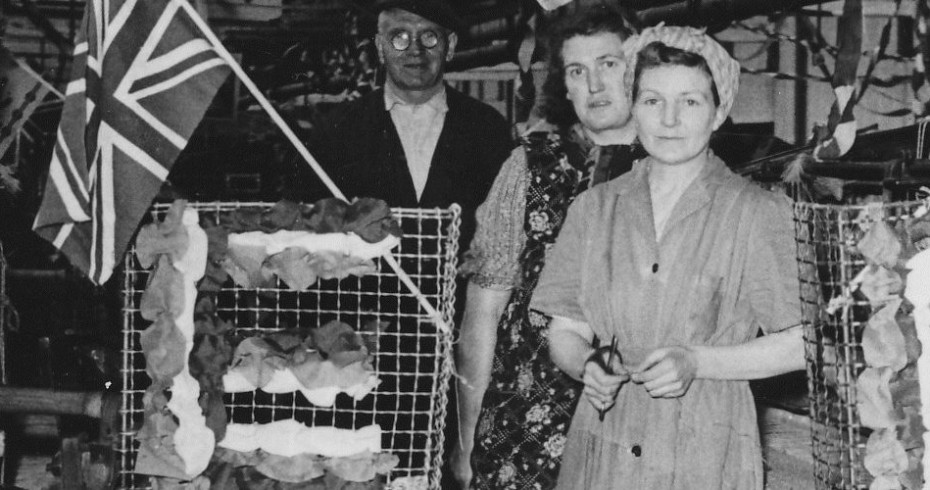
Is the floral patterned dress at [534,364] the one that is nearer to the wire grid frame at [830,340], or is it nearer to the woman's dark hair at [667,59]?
the woman's dark hair at [667,59]

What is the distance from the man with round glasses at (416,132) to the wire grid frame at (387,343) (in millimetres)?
149

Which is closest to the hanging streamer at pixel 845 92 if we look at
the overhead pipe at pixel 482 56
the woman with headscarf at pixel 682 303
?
the woman with headscarf at pixel 682 303

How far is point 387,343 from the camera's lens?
3.35 meters

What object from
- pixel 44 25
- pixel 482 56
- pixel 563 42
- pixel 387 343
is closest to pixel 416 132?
pixel 387 343

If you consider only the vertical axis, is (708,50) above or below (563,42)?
below

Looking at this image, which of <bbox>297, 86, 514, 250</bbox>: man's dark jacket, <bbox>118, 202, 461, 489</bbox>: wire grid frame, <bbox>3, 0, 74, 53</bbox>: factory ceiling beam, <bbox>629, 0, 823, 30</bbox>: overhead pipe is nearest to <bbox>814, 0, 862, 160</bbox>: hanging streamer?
<bbox>118, 202, 461, 489</bbox>: wire grid frame

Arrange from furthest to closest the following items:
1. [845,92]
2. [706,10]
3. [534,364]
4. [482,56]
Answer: [482,56] < [706,10] < [534,364] < [845,92]

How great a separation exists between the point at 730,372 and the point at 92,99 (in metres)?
1.81

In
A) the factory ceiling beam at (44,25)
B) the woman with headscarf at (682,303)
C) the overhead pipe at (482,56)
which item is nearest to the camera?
the woman with headscarf at (682,303)

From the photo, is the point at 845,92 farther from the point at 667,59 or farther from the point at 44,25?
the point at 44,25

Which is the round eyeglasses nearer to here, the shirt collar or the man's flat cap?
the man's flat cap

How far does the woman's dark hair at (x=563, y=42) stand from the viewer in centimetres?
299

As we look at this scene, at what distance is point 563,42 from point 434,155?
0.93m

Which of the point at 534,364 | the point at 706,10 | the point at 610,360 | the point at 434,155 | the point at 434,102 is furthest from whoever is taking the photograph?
the point at 706,10
